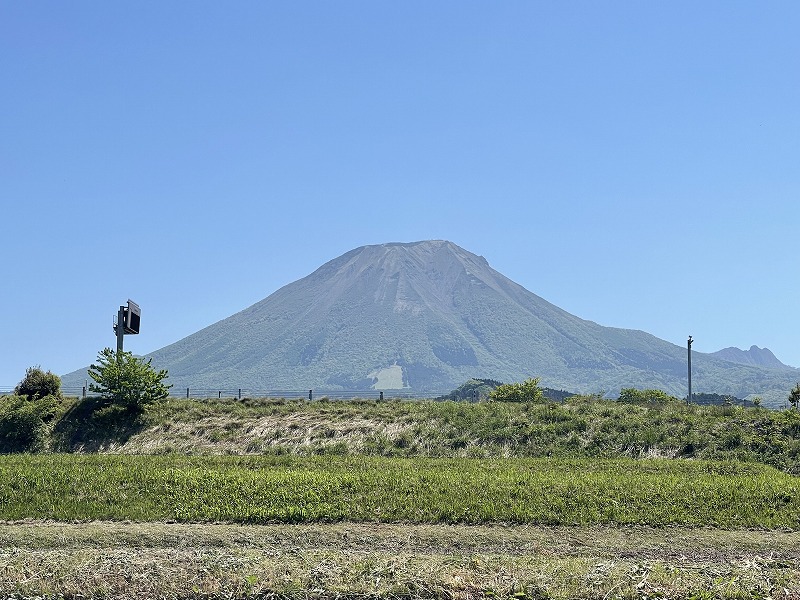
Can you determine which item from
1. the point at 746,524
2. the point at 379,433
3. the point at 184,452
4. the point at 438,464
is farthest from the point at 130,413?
the point at 746,524

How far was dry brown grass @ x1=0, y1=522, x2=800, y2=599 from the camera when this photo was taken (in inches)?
545

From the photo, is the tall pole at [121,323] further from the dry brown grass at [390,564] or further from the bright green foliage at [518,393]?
the dry brown grass at [390,564]

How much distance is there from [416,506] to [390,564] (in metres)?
6.44

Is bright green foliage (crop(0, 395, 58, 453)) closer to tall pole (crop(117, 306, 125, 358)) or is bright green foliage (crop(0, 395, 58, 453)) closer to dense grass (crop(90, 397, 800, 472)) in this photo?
dense grass (crop(90, 397, 800, 472))

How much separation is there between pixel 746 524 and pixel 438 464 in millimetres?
10283

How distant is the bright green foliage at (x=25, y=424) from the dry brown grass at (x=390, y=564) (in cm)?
1818

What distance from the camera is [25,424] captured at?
121 ft

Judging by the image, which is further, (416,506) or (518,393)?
(518,393)

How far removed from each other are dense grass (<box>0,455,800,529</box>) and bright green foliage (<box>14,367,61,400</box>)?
15.4 metres

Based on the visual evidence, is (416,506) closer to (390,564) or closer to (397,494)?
(397,494)

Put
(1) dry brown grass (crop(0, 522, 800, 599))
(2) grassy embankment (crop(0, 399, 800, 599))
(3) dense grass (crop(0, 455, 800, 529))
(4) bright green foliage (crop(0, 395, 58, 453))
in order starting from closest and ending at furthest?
(1) dry brown grass (crop(0, 522, 800, 599)) → (2) grassy embankment (crop(0, 399, 800, 599)) → (3) dense grass (crop(0, 455, 800, 529)) → (4) bright green foliage (crop(0, 395, 58, 453))

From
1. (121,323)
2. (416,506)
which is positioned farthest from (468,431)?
(121,323)

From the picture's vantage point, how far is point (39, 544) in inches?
717

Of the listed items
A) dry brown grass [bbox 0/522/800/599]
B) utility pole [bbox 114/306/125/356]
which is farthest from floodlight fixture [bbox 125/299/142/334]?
dry brown grass [bbox 0/522/800/599]
